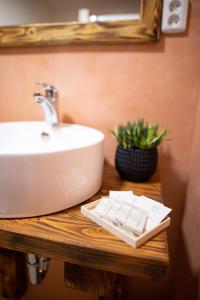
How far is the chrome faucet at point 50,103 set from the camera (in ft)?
2.27

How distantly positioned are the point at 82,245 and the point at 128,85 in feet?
1.90

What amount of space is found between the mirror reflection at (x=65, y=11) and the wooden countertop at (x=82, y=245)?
0.68 m

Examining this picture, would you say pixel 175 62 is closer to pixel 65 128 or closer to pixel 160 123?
pixel 160 123

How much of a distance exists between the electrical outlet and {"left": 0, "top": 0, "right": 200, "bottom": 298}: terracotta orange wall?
3 centimetres

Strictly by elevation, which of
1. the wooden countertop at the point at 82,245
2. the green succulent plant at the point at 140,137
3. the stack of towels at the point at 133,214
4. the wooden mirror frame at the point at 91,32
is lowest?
the wooden countertop at the point at 82,245

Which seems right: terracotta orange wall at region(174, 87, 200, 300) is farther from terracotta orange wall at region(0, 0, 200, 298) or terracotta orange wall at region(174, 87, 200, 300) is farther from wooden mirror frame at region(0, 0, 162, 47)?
wooden mirror frame at region(0, 0, 162, 47)

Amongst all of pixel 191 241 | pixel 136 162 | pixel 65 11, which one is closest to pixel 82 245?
pixel 136 162

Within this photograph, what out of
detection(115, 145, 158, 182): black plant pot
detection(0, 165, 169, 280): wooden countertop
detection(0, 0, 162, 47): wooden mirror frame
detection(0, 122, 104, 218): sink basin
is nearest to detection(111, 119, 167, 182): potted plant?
detection(115, 145, 158, 182): black plant pot

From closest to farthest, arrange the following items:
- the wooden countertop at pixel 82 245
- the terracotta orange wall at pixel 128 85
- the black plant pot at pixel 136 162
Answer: the wooden countertop at pixel 82 245
the black plant pot at pixel 136 162
the terracotta orange wall at pixel 128 85

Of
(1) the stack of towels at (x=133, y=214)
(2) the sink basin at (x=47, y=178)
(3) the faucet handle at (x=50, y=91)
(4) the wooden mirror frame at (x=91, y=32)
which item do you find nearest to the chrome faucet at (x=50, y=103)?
(3) the faucet handle at (x=50, y=91)

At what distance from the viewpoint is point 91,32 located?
689 millimetres

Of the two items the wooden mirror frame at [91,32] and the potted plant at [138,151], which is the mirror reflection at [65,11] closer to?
the wooden mirror frame at [91,32]

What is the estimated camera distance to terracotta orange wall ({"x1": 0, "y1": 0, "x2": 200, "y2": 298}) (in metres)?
0.68

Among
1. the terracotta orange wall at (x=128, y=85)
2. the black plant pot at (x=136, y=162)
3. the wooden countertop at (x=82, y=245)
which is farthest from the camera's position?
the terracotta orange wall at (x=128, y=85)
